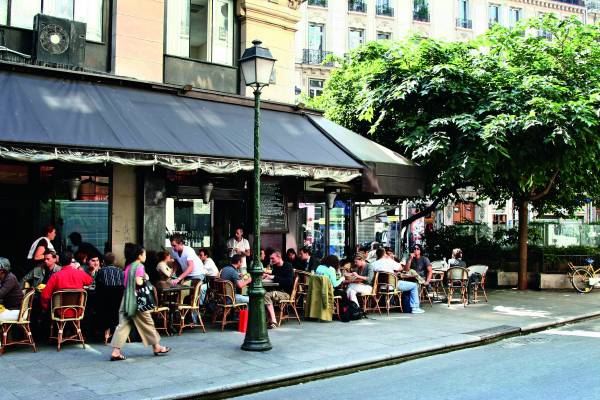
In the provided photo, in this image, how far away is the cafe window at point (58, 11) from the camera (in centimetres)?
1122

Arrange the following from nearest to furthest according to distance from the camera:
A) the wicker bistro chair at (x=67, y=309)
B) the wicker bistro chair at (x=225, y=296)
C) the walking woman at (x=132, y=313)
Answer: the walking woman at (x=132, y=313) < the wicker bistro chair at (x=67, y=309) < the wicker bistro chair at (x=225, y=296)

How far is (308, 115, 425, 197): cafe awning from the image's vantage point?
1321 centimetres

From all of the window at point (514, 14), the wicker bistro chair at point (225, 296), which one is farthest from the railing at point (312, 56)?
the wicker bistro chair at point (225, 296)

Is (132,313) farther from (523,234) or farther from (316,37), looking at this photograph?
(316,37)

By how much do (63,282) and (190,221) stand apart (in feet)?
15.7

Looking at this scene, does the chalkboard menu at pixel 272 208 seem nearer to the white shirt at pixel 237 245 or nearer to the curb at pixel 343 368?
the white shirt at pixel 237 245

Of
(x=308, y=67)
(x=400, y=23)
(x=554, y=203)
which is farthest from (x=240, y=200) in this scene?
(x=400, y=23)

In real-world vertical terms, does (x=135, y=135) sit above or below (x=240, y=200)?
above

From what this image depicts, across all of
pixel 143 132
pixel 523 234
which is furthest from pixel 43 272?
pixel 523 234

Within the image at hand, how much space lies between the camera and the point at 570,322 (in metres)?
12.7

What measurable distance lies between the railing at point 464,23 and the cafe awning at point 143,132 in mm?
30527

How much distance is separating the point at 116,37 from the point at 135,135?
305 centimetres

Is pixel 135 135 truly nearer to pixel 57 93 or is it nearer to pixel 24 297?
pixel 57 93

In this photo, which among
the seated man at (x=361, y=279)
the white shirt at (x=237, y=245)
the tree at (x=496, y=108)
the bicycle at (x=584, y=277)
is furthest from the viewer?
the bicycle at (x=584, y=277)
